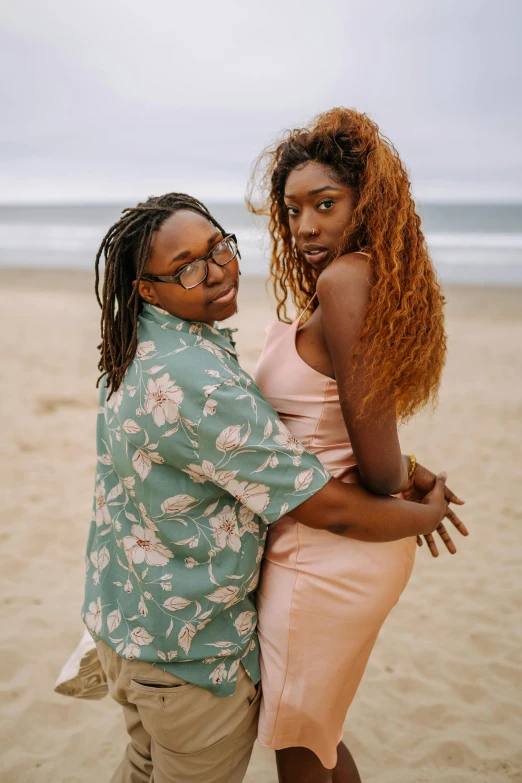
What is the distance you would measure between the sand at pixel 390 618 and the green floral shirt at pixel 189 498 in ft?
5.55

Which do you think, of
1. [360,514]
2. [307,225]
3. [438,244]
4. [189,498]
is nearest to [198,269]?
[307,225]

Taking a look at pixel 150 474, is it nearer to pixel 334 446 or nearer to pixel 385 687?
pixel 334 446

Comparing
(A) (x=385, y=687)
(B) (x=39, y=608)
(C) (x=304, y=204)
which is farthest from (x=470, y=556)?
(C) (x=304, y=204)

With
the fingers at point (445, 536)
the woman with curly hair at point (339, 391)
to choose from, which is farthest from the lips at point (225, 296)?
the fingers at point (445, 536)

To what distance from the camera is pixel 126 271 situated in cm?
201

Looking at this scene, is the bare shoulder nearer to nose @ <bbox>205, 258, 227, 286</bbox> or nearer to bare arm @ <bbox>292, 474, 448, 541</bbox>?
nose @ <bbox>205, 258, 227, 286</bbox>

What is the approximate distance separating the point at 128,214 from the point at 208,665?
1.34 m

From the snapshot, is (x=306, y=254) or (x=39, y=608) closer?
(x=306, y=254)

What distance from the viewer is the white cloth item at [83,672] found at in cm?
242

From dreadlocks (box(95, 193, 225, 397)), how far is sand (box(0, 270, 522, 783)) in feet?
7.52

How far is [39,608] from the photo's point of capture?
4262mm

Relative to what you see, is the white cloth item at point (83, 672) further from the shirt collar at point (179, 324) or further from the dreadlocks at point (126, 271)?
the shirt collar at point (179, 324)

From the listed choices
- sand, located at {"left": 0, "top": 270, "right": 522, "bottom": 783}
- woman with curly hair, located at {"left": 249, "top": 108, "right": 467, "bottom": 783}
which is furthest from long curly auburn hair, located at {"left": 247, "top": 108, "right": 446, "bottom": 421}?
sand, located at {"left": 0, "top": 270, "right": 522, "bottom": 783}

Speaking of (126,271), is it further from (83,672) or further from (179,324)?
(83,672)
